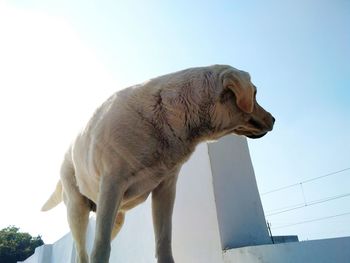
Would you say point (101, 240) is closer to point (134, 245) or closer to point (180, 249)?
point (180, 249)

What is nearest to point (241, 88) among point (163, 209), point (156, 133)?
point (156, 133)

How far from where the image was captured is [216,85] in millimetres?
1938

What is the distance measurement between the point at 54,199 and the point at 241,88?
2.61 metres

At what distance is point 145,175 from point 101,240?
455 mm

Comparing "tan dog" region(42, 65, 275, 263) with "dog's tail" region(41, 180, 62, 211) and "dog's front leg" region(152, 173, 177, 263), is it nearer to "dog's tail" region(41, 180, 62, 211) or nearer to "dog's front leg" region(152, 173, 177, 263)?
"dog's front leg" region(152, 173, 177, 263)

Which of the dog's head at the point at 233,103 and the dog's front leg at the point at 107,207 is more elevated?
the dog's head at the point at 233,103

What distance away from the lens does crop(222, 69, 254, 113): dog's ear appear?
6.16ft

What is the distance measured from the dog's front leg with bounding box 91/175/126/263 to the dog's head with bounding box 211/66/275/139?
752 mm

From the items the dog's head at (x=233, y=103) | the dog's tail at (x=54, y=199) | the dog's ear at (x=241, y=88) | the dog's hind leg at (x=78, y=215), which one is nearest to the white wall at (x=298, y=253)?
the dog's head at (x=233, y=103)

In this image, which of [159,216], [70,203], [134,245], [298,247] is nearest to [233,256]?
[298,247]

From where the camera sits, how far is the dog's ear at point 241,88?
1.88 metres

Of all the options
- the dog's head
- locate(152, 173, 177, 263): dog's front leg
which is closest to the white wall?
locate(152, 173, 177, 263): dog's front leg

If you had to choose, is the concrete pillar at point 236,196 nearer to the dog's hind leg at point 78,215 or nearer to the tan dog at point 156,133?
the tan dog at point 156,133

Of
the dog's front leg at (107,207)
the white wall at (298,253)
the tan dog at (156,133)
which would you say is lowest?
the white wall at (298,253)
